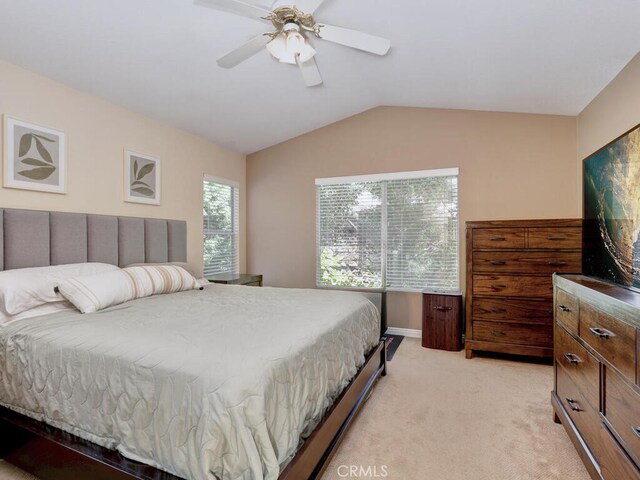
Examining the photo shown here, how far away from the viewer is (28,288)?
6.38 feet

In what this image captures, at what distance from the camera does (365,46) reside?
202cm

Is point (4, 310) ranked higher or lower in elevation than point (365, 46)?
lower

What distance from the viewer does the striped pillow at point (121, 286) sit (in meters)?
2.01

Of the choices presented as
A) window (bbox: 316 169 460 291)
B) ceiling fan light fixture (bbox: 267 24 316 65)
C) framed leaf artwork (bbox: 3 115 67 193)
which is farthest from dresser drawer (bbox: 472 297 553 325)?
framed leaf artwork (bbox: 3 115 67 193)

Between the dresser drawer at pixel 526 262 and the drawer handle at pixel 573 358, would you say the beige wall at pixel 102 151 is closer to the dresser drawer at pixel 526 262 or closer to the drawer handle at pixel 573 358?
the dresser drawer at pixel 526 262

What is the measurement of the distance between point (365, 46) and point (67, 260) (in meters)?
2.62

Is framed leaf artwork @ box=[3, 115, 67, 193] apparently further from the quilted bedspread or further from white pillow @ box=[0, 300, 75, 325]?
the quilted bedspread

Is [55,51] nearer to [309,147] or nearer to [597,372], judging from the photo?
[309,147]

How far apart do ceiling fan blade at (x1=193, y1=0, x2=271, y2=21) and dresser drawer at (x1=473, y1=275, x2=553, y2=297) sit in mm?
2798

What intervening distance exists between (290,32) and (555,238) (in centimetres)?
276

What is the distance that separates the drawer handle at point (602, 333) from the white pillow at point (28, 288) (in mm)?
2857

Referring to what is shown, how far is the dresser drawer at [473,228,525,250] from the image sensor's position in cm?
310

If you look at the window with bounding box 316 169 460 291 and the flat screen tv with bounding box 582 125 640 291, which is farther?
the window with bounding box 316 169 460 291

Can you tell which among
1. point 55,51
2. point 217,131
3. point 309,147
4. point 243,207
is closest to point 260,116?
point 217,131
